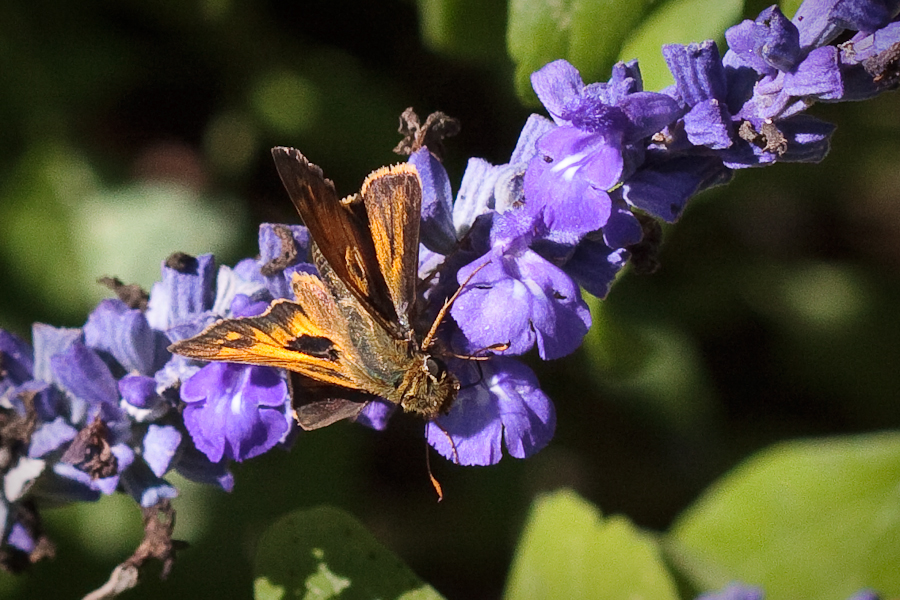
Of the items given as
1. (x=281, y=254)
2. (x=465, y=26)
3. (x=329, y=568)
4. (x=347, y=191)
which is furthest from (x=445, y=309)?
(x=347, y=191)

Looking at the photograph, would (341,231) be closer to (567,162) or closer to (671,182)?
(567,162)

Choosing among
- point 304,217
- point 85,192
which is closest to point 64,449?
point 304,217

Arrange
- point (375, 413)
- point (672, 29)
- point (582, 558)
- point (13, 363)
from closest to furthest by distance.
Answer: point (375, 413), point (13, 363), point (672, 29), point (582, 558)

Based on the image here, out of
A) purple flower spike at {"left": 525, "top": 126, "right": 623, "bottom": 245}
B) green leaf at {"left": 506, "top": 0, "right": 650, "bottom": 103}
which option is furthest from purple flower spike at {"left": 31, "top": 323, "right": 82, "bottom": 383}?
green leaf at {"left": 506, "top": 0, "right": 650, "bottom": 103}

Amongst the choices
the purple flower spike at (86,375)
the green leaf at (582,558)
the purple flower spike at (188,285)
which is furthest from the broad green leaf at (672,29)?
the purple flower spike at (86,375)

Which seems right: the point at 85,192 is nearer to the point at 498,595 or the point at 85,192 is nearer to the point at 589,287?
the point at 498,595

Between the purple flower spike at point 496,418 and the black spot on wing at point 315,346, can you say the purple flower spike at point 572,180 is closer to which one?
the purple flower spike at point 496,418
